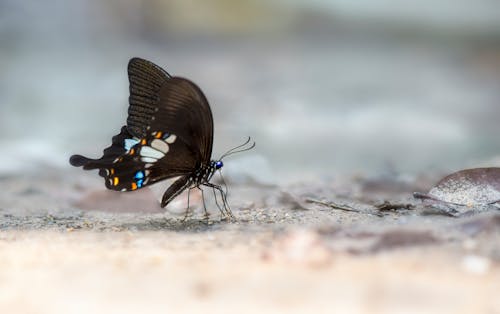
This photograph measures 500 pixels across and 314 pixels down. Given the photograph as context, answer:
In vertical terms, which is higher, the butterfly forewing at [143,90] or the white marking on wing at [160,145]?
the butterfly forewing at [143,90]

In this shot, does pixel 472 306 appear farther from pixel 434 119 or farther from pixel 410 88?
pixel 410 88

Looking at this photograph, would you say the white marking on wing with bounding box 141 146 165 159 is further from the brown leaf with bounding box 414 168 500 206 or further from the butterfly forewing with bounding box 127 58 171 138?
the brown leaf with bounding box 414 168 500 206

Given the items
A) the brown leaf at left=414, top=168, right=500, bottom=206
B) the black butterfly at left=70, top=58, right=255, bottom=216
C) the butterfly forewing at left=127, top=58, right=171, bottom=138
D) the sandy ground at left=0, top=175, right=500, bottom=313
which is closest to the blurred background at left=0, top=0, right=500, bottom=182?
the black butterfly at left=70, top=58, right=255, bottom=216

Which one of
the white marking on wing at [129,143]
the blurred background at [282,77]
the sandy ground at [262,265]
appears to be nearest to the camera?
the sandy ground at [262,265]

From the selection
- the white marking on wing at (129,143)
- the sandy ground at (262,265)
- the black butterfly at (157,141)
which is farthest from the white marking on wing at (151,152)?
the sandy ground at (262,265)

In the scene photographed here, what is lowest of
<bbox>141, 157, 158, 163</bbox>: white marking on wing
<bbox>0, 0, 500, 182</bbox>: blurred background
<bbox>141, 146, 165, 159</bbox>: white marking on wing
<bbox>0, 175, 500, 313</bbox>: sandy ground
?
<bbox>0, 175, 500, 313</bbox>: sandy ground

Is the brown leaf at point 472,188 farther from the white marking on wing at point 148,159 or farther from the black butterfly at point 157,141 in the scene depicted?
the white marking on wing at point 148,159
